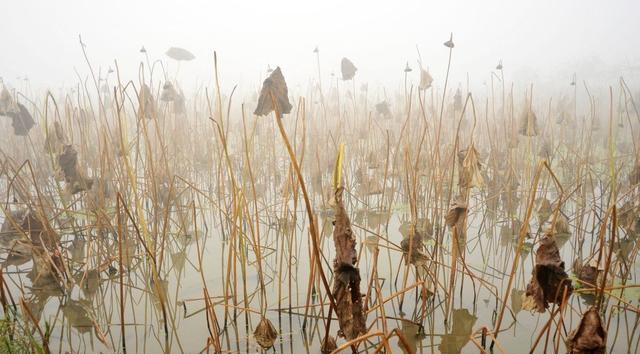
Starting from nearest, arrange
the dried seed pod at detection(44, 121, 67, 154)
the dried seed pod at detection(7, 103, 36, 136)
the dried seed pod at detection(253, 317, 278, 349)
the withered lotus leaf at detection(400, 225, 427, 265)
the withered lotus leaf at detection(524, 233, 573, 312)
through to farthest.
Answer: the withered lotus leaf at detection(524, 233, 573, 312)
the dried seed pod at detection(253, 317, 278, 349)
the withered lotus leaf at detection(400, 225, 427, 265)
the dried seed pod at detection(44, 121, 67, 154)
the dried seed pod at detection(7, 103, 36, 136)

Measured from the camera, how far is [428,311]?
56.8 inches

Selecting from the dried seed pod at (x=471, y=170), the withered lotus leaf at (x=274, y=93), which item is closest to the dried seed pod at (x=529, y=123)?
the dried seed pod at (x=471, y=170)

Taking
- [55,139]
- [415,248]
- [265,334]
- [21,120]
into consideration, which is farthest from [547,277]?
[21,120]

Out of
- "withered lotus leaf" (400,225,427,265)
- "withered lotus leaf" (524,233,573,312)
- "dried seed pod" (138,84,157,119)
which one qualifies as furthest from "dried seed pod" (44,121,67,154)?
"withered lotus leaf" (524,233,573,312)

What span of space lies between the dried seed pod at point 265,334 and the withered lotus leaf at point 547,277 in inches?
28.7

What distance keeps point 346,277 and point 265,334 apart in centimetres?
50

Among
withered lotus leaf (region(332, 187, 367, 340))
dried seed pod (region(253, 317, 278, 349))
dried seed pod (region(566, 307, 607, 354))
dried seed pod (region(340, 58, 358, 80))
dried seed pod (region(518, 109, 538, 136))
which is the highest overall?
dried seed pod (region(340, 58, 358, 80))

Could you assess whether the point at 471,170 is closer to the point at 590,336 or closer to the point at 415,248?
the point at 415,248

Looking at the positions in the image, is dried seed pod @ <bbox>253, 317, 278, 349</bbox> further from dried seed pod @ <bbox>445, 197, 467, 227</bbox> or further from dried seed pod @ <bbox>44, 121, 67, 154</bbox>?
dried seed pod @ <bbox>44, 121, 67, 154</bbox>

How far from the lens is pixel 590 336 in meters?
0.78

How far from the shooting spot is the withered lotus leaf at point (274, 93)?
Result: 3.96ft

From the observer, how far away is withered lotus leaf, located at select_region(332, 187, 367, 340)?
2.43 ft

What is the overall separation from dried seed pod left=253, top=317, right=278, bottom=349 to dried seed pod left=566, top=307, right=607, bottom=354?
0.77 metres

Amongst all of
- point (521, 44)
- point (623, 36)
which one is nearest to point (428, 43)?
point (521, 44)
